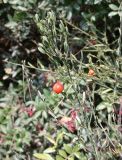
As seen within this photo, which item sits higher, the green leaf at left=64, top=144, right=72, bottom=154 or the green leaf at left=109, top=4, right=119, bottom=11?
the green leaf at left=109, top=4, right=119, bottom=11

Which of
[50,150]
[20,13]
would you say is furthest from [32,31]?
[50,150]

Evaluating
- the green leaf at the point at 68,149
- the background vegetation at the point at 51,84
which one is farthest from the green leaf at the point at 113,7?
the green leaf at the point at 68,149

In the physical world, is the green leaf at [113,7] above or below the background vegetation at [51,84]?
above

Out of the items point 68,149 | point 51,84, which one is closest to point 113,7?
point 51,84

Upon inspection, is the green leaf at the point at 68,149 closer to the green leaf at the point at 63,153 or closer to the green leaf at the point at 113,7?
→ the green leaf at the point at 63,153

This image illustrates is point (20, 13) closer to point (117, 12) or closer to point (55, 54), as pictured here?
point (117, 12)

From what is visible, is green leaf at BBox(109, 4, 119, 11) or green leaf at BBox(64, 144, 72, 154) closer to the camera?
green leaf at BBox(64, 144, 72, 154)

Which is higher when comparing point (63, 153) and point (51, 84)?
point (51, 84)

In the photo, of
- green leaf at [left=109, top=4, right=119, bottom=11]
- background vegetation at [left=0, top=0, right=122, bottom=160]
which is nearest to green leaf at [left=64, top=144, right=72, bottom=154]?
background vegetation at [left=0, top=0, right=122, bottom=160]

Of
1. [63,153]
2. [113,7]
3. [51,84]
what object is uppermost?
[113,7]

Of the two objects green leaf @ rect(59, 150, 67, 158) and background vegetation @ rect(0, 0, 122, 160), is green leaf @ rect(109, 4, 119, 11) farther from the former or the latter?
green leaf @ rect(59, 150, 67, 158)

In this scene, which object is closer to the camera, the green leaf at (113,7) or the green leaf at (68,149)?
the green leaf at (68,149)

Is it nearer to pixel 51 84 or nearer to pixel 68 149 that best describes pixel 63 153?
pixel 68 149
